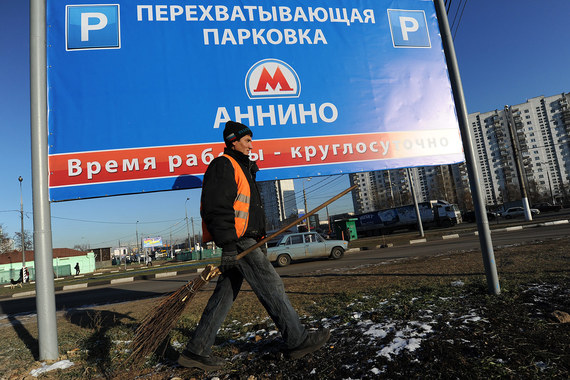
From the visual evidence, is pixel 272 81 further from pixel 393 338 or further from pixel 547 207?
pixel 547 207

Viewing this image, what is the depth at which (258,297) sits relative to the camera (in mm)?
2307

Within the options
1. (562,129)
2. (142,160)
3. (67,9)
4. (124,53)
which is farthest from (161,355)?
(562,129)

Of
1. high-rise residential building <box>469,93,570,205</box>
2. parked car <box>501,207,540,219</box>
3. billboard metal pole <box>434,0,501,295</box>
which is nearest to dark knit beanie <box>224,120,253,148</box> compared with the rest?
billboard metal pole <box>434,0,501,295</box>

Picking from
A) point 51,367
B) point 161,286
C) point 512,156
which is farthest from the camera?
point 512,156

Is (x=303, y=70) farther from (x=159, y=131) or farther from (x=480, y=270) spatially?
(x=480, y=270)

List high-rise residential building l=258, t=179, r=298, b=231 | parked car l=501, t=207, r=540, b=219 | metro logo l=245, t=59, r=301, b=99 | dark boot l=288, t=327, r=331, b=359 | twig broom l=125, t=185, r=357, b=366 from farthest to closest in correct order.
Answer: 1. high-rise residential building l=258, t=179, r=298, b=231
2. parked car l=501, t=207, r=540, b=219
3. metro logo l=245, t=59, r=301, b=99
4. twig broom l=125, t=185, r=357, b=366
5. dark boot l=288, t=327, r=331, b=359

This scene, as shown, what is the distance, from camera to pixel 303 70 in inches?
170

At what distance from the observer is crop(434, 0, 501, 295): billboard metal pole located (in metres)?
3.42

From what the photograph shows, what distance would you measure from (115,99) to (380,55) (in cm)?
383

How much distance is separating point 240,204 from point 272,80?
8.00 feet

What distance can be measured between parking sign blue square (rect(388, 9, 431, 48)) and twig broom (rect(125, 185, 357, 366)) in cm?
348

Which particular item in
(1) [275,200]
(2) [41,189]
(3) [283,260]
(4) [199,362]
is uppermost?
(1) [275,200]

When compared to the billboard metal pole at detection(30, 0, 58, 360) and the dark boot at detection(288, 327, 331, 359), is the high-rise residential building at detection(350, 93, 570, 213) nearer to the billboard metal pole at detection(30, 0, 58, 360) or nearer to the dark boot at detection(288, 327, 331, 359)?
the dark boot at detection(288, 327, 331, 359)

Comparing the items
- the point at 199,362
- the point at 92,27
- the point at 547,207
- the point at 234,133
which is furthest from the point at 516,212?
the point at 92,27
